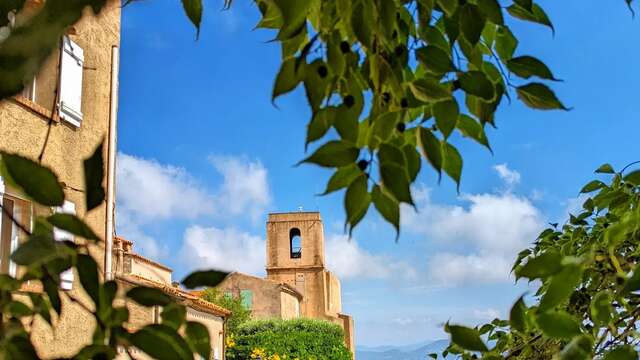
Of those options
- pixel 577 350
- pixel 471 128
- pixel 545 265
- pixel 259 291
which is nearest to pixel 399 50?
pixel 471 128

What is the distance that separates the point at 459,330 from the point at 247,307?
4156cm

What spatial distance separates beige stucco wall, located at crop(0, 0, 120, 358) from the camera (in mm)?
8016

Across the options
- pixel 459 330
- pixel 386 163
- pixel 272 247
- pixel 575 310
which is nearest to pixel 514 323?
pixel 459 330

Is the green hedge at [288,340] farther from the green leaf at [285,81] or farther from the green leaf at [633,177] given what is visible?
the green leaf at [285,81]

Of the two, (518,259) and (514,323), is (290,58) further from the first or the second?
(518,259)

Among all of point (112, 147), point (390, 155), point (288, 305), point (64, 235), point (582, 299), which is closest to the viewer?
point (390, 155)

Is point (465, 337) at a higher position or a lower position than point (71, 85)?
lower

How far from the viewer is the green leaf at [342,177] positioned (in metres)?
0.93

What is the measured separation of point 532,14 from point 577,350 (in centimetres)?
47

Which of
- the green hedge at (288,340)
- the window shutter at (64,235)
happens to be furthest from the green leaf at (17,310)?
the green hedge at (288,340)

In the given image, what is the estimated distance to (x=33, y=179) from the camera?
803mm

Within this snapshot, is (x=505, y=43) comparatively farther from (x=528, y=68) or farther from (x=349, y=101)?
(x=349, y=101)

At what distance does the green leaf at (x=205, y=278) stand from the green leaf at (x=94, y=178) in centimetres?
17

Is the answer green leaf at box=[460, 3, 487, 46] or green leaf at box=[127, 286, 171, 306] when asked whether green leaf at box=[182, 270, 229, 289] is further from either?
green leaf at box=[460, 3, 487, 46]
